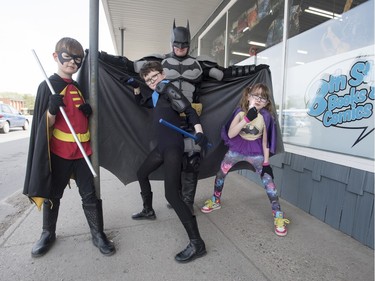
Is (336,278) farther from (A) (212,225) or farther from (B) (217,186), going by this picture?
(B) (217,186)

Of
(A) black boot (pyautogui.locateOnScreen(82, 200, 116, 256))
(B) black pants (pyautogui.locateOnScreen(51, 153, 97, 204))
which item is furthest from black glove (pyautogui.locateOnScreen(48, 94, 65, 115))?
Answer: (A) black boot (pyautogui.locateOnScreen(82, 200, 116, 256))

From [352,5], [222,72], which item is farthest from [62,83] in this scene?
[352,5]

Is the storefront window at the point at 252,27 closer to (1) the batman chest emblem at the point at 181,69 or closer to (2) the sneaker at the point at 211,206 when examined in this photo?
(1) the batman chest emblem at the point at 181,69

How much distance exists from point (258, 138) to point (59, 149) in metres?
1.81

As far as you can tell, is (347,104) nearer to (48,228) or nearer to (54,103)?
(54,103)

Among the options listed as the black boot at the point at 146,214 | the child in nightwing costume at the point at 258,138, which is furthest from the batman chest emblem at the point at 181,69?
the black boot at the point at 146,214

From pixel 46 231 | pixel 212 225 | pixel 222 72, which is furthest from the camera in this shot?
pixel 222 72

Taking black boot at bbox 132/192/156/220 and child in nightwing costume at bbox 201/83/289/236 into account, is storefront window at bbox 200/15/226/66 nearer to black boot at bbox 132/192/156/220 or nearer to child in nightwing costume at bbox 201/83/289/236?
child in nightwing costume at bbox 201/83/289/236

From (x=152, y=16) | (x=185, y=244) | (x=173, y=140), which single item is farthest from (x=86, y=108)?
(x=152, y=16)

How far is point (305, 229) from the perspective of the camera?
2492 millimetres

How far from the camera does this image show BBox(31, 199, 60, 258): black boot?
2061mm

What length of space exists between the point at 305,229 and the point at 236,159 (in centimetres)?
95

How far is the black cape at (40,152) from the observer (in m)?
1.86

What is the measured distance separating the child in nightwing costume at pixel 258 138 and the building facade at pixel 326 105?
1.86ft
